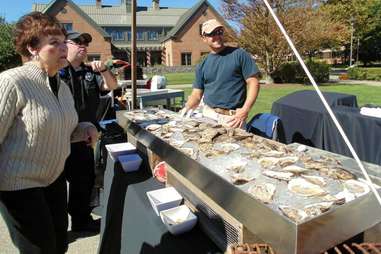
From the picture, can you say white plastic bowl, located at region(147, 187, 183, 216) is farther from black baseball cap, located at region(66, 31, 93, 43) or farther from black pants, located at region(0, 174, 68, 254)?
black baseball cap, located at region(66, 31, 93, 43)

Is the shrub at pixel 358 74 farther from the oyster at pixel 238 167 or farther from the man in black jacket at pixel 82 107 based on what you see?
the oyster at pixel 238 167

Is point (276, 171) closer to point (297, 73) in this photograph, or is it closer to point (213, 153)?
point (213, 153)

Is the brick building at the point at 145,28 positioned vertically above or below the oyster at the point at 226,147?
above

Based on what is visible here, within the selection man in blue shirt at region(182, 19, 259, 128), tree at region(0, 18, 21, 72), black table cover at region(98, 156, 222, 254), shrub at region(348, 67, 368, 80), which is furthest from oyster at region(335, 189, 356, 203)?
tree at region(0, 18, 21, 72)

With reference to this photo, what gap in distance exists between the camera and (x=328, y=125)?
3961 millimetres

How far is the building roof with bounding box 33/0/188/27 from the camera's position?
3816 cm

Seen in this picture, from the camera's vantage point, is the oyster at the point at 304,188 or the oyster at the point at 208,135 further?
the oyster at the point at 208,135

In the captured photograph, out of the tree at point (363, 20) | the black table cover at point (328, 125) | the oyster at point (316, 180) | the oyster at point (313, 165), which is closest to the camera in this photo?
the oyster at point (316, 180)

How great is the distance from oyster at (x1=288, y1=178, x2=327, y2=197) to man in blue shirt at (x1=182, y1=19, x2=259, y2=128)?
142 centimetres

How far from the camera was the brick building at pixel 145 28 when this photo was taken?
31.0 m

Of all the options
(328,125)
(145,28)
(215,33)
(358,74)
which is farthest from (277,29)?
(145,28)

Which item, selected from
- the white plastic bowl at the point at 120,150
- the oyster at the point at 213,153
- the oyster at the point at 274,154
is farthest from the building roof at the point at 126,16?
the oyster at the point at 274,154

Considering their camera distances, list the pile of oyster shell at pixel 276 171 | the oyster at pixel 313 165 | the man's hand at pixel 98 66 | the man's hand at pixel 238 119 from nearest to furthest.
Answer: the pile of oyster shell at pixel 276 171
the oyster at pixel 313 165
the man's hand at pixel 238 119
the man's hand at pixel 98 66

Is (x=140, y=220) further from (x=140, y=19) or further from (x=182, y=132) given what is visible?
(x=140, y=19)
